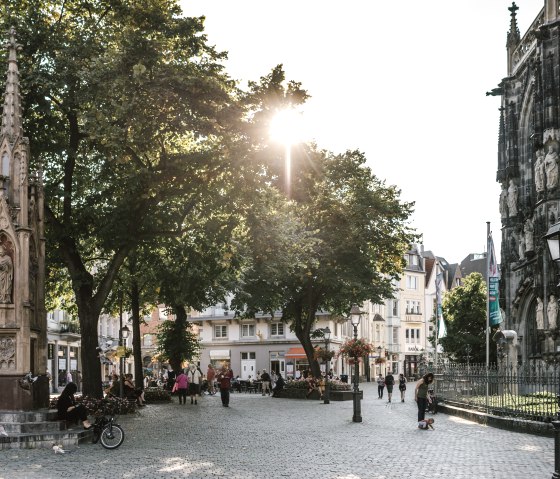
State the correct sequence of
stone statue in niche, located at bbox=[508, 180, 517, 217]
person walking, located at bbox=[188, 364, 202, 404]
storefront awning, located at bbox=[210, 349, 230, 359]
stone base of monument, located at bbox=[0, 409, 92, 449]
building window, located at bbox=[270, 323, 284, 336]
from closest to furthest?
stone base of monument, located at bbox=[0, 409, 92, 449]
person walking, located at bbox=[188, 364, 202, 404]
stone statue in niche, located at bbox=[508, 180, 517, 217]
building window, located at bbox=[270, 323, 284, 336]
storefront awning, located at bbox=[210, 349, 230, 359]

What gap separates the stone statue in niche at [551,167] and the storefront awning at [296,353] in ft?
148

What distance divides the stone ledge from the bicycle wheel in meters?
9.72

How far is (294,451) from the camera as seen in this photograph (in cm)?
1794

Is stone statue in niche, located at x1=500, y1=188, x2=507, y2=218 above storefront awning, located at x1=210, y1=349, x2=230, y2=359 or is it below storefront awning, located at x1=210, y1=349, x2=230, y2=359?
above

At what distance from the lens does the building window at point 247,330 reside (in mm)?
86250

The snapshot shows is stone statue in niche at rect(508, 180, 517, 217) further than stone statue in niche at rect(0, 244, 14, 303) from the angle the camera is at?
Yes

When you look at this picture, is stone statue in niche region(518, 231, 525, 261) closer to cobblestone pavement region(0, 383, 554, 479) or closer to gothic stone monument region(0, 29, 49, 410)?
cobblestone pavement region(0, 383, 554, 479)

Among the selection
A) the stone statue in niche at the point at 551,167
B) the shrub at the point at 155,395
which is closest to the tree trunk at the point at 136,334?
the shrub at the point at 155,395

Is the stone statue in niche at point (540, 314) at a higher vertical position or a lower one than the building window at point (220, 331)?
higher

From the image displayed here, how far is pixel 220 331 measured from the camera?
8844 cm

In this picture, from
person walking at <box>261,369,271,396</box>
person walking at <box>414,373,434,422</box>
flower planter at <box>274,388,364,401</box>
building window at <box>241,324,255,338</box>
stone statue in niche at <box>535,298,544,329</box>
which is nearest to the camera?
person walking at <box>414,373,434,422</box>

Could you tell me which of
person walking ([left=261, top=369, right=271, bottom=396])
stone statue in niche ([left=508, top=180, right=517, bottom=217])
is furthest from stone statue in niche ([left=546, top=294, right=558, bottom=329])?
person walking ([left=261, top=369, right=271, bottom=396])

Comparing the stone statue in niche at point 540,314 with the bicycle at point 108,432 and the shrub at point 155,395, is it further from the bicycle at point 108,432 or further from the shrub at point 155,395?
the bicycle at point 108,432

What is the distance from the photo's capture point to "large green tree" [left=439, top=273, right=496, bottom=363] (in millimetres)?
78938
